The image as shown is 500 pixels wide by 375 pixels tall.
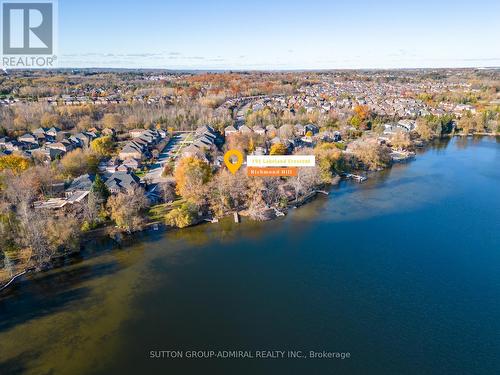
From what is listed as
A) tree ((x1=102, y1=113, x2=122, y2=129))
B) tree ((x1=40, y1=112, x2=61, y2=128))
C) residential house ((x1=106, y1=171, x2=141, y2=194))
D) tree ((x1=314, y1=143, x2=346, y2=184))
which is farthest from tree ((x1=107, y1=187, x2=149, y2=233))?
tree ((x1=40, y1=112, x2=61, y2=128))

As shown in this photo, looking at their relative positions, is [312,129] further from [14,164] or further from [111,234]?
[14,164]

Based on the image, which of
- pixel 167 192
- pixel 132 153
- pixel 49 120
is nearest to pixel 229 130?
pixel 132 153

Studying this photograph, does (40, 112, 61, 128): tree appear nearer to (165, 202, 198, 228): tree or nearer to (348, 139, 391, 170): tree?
(165, 202, 198, 228): tree

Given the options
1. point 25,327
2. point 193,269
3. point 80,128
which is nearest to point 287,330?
point 193,269

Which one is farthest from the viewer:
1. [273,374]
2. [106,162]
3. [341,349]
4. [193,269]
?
[106,162]

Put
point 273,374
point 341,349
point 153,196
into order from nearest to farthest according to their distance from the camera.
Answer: point 273,374
point 341,349
point 153,196

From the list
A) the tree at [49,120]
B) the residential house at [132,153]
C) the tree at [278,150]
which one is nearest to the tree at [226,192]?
the tree at [278,150]

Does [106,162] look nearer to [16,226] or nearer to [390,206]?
[16,226]
